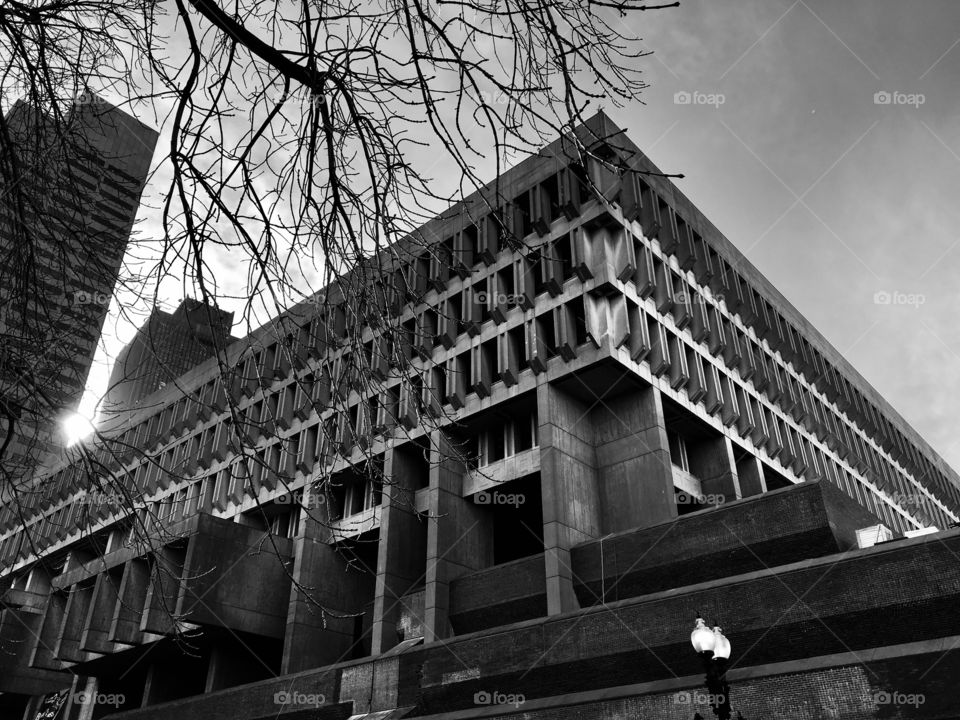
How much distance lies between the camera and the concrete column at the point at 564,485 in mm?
28078

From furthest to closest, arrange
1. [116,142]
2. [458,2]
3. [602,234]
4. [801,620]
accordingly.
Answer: [602,234] → [801,620] → [116,142] → [458,2]

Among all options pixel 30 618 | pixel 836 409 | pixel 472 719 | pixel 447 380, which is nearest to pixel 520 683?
pixel 472 719

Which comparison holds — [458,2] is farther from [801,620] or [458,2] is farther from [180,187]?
[801,620]

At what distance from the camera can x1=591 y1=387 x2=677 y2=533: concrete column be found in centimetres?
3003

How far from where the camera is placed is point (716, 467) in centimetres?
3512

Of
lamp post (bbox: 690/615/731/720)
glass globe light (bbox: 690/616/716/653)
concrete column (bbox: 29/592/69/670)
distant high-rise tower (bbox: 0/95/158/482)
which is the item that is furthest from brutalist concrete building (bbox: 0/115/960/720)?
distant high-rise tower (bbox: 0/95/158/482)

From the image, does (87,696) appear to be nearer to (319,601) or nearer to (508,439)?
(319,601)

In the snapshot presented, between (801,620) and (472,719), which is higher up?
(801,620)

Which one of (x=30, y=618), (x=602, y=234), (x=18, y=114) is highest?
(x=602, y=234)

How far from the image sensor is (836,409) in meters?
51.8

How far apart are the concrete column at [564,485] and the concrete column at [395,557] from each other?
247 inches

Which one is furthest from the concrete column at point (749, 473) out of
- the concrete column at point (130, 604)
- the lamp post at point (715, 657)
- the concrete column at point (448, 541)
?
the concrete column at point (130, 604)

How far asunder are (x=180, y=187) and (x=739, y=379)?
37.6 m

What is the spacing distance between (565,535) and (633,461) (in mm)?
4690
